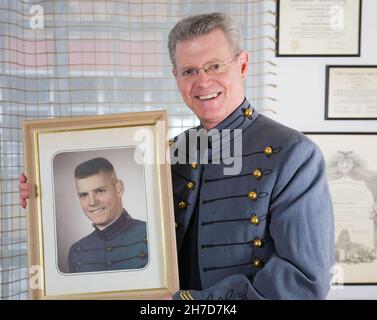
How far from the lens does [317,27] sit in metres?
1.83

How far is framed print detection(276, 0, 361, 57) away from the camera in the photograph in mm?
1810

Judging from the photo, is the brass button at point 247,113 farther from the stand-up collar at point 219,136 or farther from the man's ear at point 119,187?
the man's ear at point 119,187

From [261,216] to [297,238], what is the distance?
9cm

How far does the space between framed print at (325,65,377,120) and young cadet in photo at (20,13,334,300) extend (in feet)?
2.85

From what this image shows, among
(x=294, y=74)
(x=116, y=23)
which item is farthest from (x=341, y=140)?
(x=116, y=23)

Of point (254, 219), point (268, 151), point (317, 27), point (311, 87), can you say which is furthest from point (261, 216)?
point (317, 27)

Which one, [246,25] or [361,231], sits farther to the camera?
[361,231]

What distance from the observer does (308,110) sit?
1849 mm

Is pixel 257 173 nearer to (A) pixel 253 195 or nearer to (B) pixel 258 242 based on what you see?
(A) pixel 253 195

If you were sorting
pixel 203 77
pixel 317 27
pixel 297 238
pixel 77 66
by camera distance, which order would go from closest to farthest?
pixel 297 238 < pixel 203 77 < pixel 77 66 < pixel 317 27

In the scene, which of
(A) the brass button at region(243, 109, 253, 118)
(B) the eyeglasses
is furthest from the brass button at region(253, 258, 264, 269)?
(B) the eyeglasses

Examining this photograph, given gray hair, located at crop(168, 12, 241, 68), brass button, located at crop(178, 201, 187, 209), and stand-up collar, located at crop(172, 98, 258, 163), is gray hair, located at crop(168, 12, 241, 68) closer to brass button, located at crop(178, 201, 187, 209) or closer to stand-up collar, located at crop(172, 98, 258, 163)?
stand-up collar, located at crop(172, 98, 258, 163)

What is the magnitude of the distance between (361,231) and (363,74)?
0.66 metres
